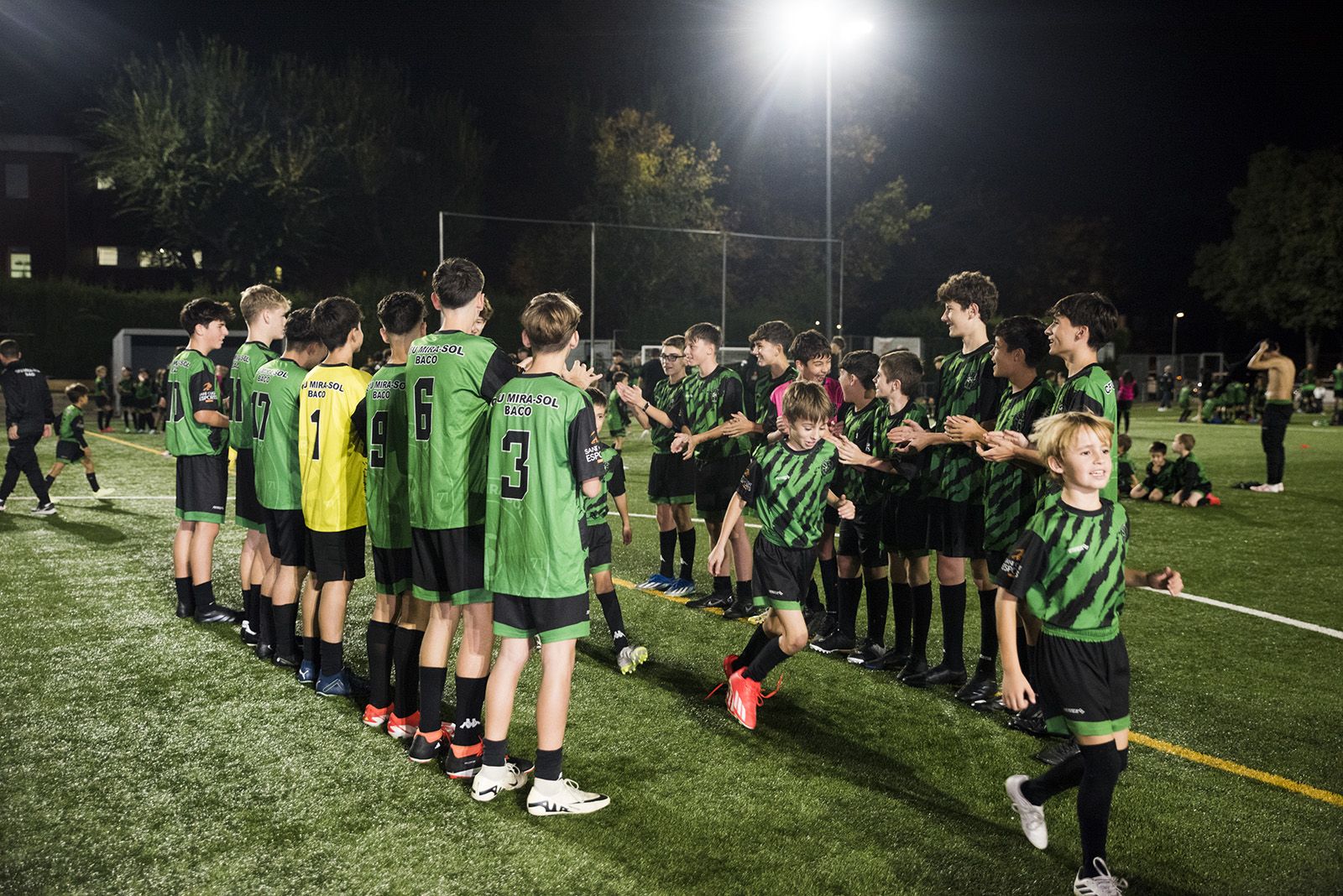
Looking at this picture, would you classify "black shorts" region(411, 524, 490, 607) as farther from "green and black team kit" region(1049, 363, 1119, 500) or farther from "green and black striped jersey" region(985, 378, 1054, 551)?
"green and black team kit" region(1049, 363, 1119, 500)

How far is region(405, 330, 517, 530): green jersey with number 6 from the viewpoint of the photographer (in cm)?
411

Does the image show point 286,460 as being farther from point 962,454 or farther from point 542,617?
point 962,454

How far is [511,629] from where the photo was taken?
12.7 ft

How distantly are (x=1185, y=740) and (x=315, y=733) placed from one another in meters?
4.24

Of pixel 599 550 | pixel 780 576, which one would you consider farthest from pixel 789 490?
pixel 599 550

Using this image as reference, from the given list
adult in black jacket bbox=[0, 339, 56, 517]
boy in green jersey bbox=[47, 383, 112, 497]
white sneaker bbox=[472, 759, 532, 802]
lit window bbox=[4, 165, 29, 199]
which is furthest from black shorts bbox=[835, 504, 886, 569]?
lit window bbox=[4, 165, 29, 199]

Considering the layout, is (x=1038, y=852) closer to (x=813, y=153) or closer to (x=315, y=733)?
(x=315, y=733)

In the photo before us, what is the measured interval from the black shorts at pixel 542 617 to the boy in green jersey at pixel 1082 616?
160 centimetres

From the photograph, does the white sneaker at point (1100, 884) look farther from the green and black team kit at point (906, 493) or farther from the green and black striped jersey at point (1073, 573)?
the green and black team kit at point (906, 493)

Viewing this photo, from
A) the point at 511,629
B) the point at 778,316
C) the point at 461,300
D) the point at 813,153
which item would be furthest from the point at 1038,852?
the point at 813,153

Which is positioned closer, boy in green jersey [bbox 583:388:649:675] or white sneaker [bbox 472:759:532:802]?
white sneaker [bbox 472:759:532:802]

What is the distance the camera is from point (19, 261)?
129ft

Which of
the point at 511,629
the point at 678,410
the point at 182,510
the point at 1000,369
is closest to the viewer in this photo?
the point at 511,629

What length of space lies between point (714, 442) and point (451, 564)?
3373mm
